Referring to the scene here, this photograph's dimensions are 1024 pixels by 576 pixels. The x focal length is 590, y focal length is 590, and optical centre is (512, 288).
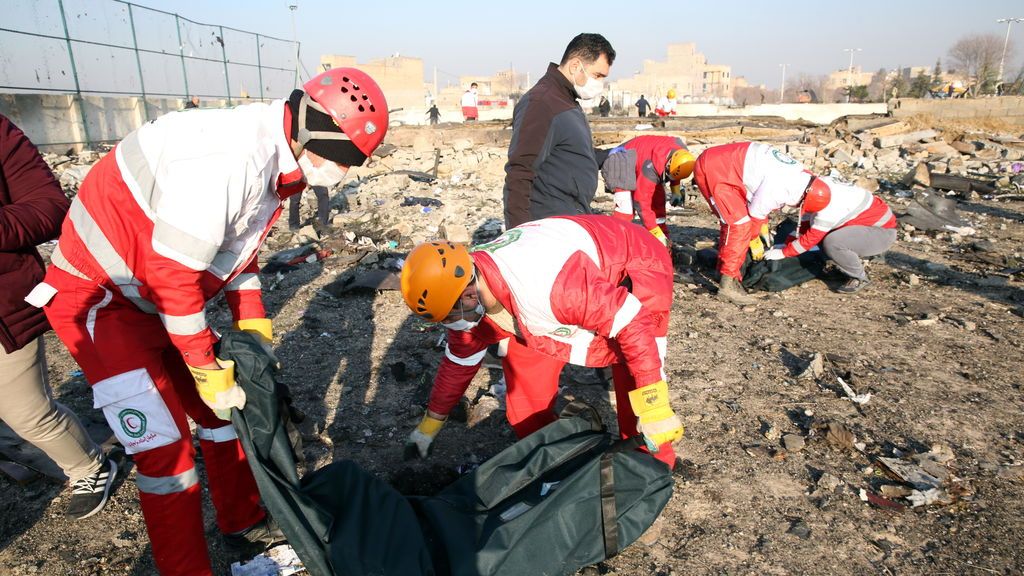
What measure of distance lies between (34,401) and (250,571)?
1.19 meters

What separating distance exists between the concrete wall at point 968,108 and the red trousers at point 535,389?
2077cm

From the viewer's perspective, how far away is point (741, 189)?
17.1 feet

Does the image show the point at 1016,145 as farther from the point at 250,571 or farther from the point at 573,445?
the point at 250,571

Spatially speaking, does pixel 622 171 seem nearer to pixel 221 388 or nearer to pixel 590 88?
pixel 590 88

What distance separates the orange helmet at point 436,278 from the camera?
225cm

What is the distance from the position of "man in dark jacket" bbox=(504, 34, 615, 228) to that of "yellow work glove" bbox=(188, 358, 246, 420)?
7.03 ft

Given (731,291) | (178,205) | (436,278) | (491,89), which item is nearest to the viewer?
(178,205)

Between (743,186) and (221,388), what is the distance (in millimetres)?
4575

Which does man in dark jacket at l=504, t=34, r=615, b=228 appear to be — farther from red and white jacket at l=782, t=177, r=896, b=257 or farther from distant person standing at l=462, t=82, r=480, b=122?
distant person standing at l=462, t=82, r=480, b=122

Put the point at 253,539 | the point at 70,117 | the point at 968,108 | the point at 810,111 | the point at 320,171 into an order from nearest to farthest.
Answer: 1. the point at 320,171
2. the point at 253,539
3. the point at 70,117
4. the point at 968,108
5. the point at 810,111

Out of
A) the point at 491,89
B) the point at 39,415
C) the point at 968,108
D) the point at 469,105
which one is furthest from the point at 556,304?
the point at 491,89

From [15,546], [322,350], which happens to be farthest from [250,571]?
[322,350]

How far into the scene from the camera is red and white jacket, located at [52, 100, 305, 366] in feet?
5.76

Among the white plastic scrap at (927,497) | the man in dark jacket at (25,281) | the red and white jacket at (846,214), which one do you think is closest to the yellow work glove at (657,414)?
the white plastic scrap at (927,497)
